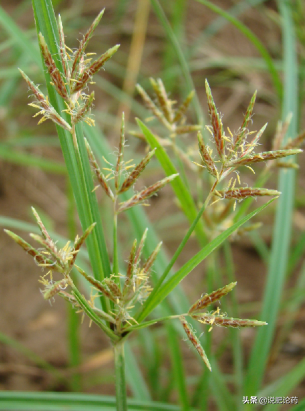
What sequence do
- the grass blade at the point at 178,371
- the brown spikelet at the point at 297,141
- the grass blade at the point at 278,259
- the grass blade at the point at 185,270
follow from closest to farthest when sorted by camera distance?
the grass blade at the point at 185,270 → the brown spikelet at the point at 297,141 → the grass blade at the point at 178,371 → the grass blade at the point at 278,259

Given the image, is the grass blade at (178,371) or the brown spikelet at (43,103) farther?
the grass blade at (178,371)

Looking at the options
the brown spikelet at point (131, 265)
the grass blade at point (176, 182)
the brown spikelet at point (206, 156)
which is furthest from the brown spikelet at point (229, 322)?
the grass blade at point (176, 182)

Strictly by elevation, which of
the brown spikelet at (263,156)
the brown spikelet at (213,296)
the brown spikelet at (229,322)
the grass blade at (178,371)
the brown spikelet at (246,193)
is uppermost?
the brown spikelet at (263,156)

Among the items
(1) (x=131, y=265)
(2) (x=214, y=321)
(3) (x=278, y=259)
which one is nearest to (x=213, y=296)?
(2) (x=214, y=321)

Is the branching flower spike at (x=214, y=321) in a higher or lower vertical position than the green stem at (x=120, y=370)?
higher

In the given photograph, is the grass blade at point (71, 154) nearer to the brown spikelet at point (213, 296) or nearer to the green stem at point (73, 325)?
the brown spikelet at point (213, 296)

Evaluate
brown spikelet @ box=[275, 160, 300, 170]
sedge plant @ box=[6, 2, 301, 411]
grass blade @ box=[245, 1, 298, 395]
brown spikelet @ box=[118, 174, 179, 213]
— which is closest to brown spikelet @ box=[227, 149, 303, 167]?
sedge plant @ box=[6, 2, 301, 411]

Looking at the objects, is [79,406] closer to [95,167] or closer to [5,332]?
[95,167]

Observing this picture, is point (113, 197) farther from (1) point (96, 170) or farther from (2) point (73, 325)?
(2) point (73, 325)

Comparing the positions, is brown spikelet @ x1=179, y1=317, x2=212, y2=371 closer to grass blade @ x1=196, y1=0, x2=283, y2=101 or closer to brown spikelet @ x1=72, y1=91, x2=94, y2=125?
brown spikelet @ x1=72, y1=91, x2=94, y2=125
